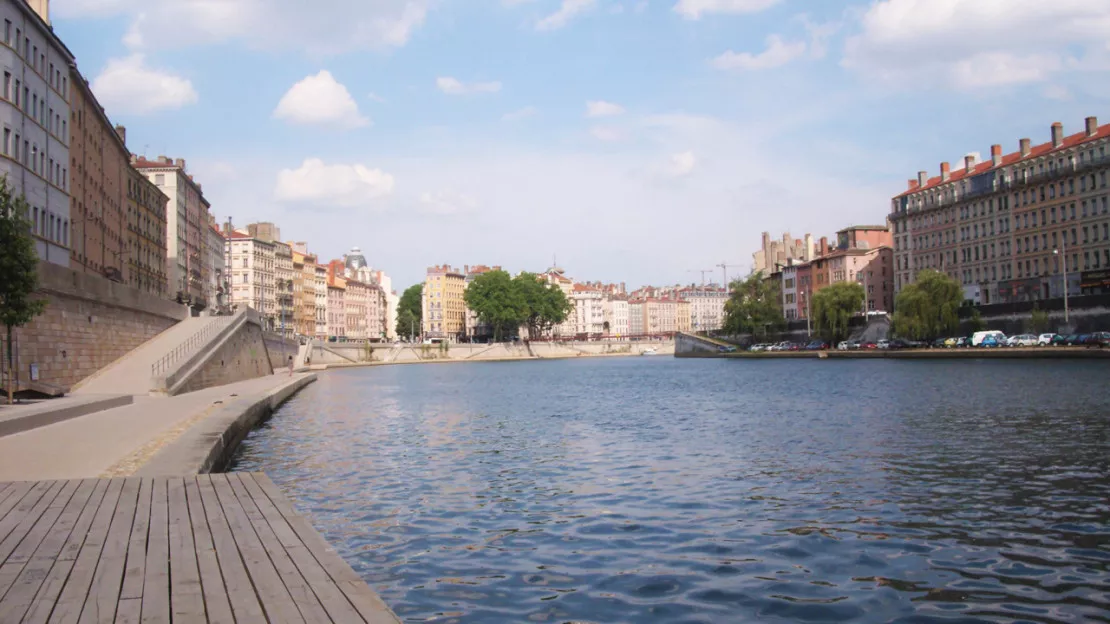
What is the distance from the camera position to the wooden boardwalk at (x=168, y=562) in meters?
8.47

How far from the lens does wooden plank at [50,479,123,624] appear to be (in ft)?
27.3

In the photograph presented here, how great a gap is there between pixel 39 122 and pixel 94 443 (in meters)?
34.1

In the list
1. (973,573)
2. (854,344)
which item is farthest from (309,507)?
(854,344)

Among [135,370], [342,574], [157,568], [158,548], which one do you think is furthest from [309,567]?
[135,370]

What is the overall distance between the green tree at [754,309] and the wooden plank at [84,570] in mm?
161388

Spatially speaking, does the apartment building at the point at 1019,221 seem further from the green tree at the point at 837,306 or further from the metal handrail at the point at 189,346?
the metal handrail at the point at 189,346

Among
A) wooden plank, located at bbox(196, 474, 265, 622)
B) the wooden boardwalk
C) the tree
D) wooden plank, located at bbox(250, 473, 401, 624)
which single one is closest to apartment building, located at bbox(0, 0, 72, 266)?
the tree

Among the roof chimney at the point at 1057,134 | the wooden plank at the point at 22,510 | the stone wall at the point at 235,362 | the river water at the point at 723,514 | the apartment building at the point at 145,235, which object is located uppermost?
the roof chimney at the point at 1057,134

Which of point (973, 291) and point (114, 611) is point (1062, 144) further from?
point (114, 611)

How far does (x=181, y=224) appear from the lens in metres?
117

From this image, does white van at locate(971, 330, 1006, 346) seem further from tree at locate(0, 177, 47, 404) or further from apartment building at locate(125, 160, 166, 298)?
tree at locate(0, 177, 47, 404)

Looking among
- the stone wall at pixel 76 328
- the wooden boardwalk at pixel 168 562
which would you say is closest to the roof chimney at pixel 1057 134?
the stone wall at pixel 76 328

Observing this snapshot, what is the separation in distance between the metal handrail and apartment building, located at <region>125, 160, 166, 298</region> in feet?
70.4

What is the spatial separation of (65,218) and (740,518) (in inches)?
2031
